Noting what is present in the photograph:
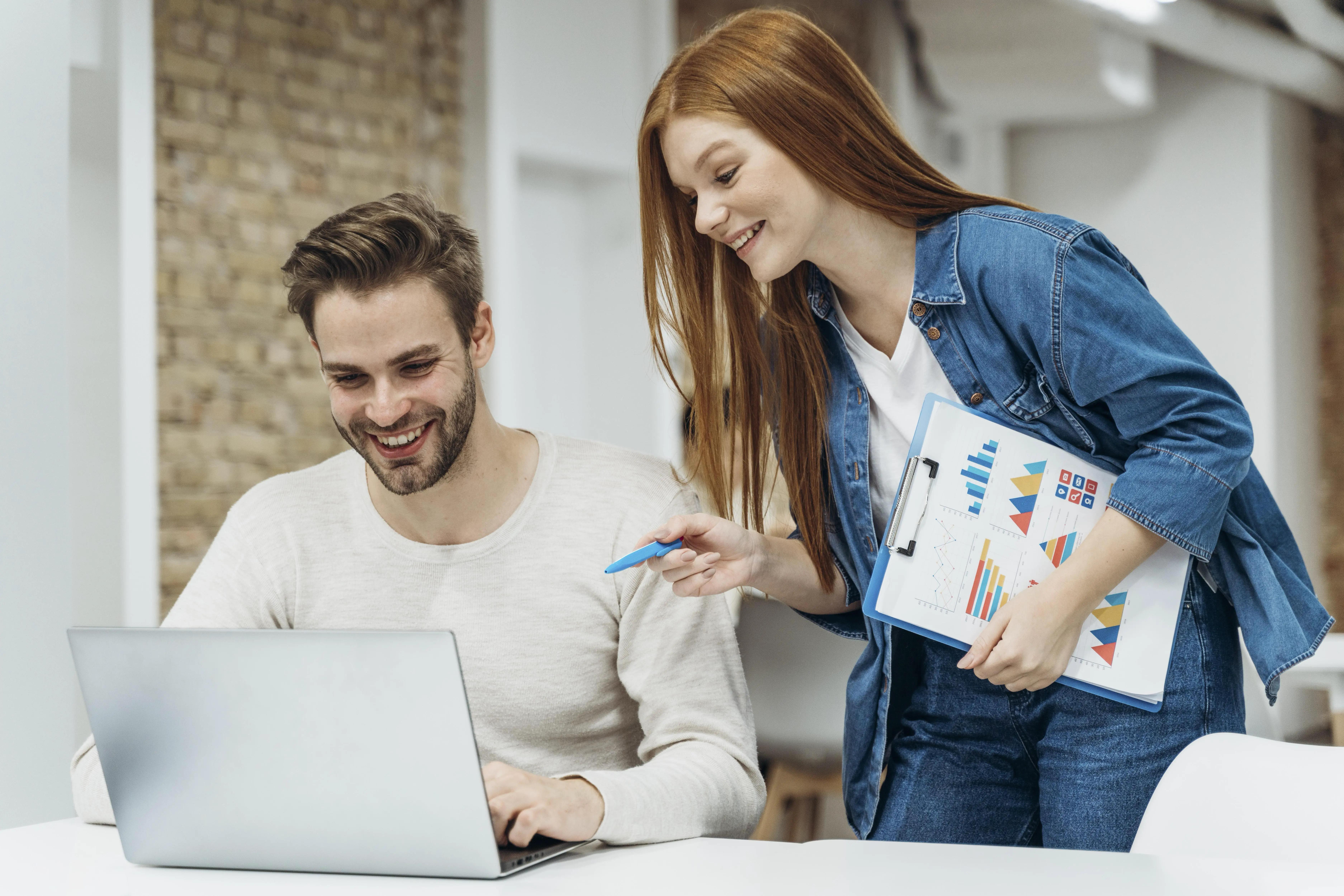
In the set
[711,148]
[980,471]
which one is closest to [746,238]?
[711,148]

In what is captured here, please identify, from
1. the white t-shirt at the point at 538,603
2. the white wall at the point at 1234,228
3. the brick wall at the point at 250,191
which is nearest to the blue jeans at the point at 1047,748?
the white t-shirt at the point at 538,603

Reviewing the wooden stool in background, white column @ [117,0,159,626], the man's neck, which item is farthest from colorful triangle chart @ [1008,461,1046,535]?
white column @ [117,0,159,626]

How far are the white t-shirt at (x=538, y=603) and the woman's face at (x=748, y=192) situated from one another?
1.16ft

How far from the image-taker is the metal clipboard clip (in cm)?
140

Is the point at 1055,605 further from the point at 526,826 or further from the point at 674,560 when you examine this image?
the point at 526,826

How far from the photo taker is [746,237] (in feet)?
4.63

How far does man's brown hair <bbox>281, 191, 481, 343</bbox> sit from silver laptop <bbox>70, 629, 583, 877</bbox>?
60cm

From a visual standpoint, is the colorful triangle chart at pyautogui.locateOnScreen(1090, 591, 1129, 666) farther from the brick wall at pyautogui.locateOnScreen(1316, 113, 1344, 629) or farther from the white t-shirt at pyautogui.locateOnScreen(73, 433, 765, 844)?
the brick wall at pyautogui.locateOnScreen(1316, 113, 1344, 629)

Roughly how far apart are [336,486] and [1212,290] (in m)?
5.51

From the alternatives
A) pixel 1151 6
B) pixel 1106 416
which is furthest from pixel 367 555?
pixel 1151 6

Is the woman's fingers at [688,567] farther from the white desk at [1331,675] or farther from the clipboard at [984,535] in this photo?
the white desk at [1331,675]

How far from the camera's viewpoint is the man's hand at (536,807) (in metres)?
1.12

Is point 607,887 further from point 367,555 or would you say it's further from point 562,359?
point 562,359

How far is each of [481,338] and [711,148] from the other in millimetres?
460
